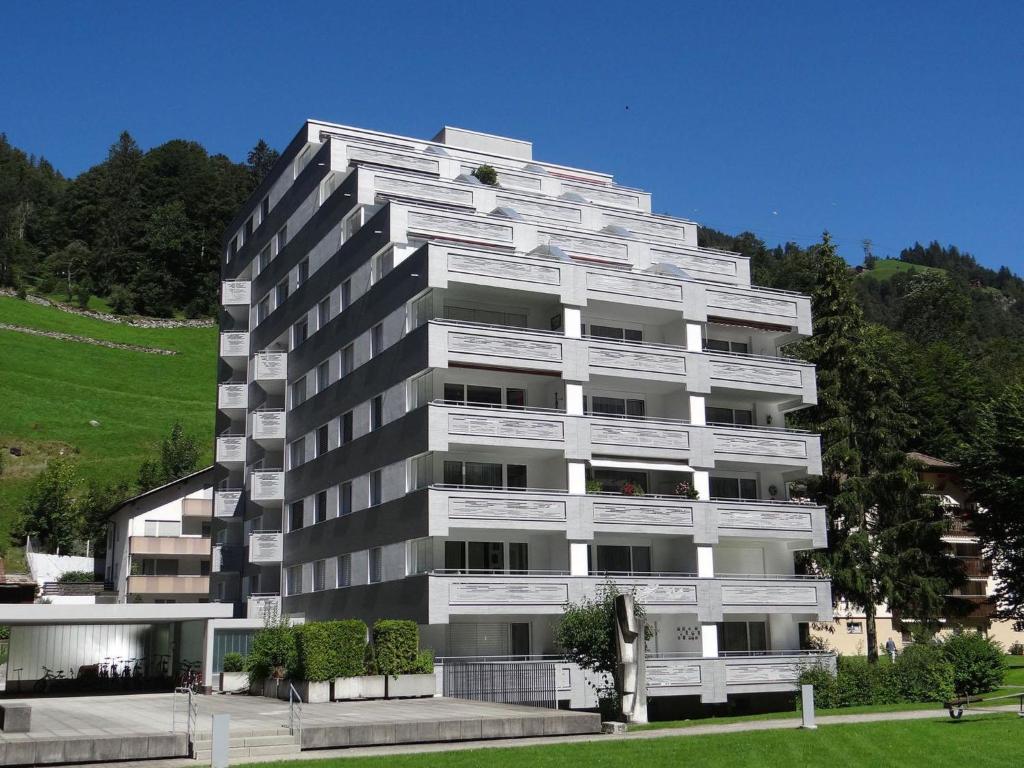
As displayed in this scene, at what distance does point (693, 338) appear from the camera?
173 ft

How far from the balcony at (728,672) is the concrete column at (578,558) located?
4530mm

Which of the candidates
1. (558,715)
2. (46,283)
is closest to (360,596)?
(558,715)

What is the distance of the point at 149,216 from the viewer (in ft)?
596

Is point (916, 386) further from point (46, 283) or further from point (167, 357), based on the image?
point (46, 283)

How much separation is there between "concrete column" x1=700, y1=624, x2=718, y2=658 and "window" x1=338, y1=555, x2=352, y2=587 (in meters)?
15.8

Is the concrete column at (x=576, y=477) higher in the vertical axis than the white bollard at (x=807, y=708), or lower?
higher

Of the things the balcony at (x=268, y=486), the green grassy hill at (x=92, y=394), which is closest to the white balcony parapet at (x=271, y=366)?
the balcony at (x=268, y=486)

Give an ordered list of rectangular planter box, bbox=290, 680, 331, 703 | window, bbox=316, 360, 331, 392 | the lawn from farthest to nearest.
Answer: window, bbox=316, 360, 331, 392
rectangular planter box, bbox=290, 680, 331, 703
the lawn

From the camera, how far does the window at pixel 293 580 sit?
59.2 meters

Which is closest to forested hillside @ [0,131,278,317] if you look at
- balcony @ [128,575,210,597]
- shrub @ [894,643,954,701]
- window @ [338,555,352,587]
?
balcony @ [128,575,210,597]

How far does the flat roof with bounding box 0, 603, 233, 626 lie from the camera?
4991 cm

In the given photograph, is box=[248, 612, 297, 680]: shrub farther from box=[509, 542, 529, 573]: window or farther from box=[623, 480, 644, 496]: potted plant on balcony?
box=[623, 480, 644, 496]: potted plant on balcony

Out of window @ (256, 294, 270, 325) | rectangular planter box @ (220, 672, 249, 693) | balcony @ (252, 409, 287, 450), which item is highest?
window @ (256, 294, 270, 325)

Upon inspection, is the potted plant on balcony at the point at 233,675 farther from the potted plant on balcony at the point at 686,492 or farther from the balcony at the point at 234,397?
the balcony at the point at 234,397
